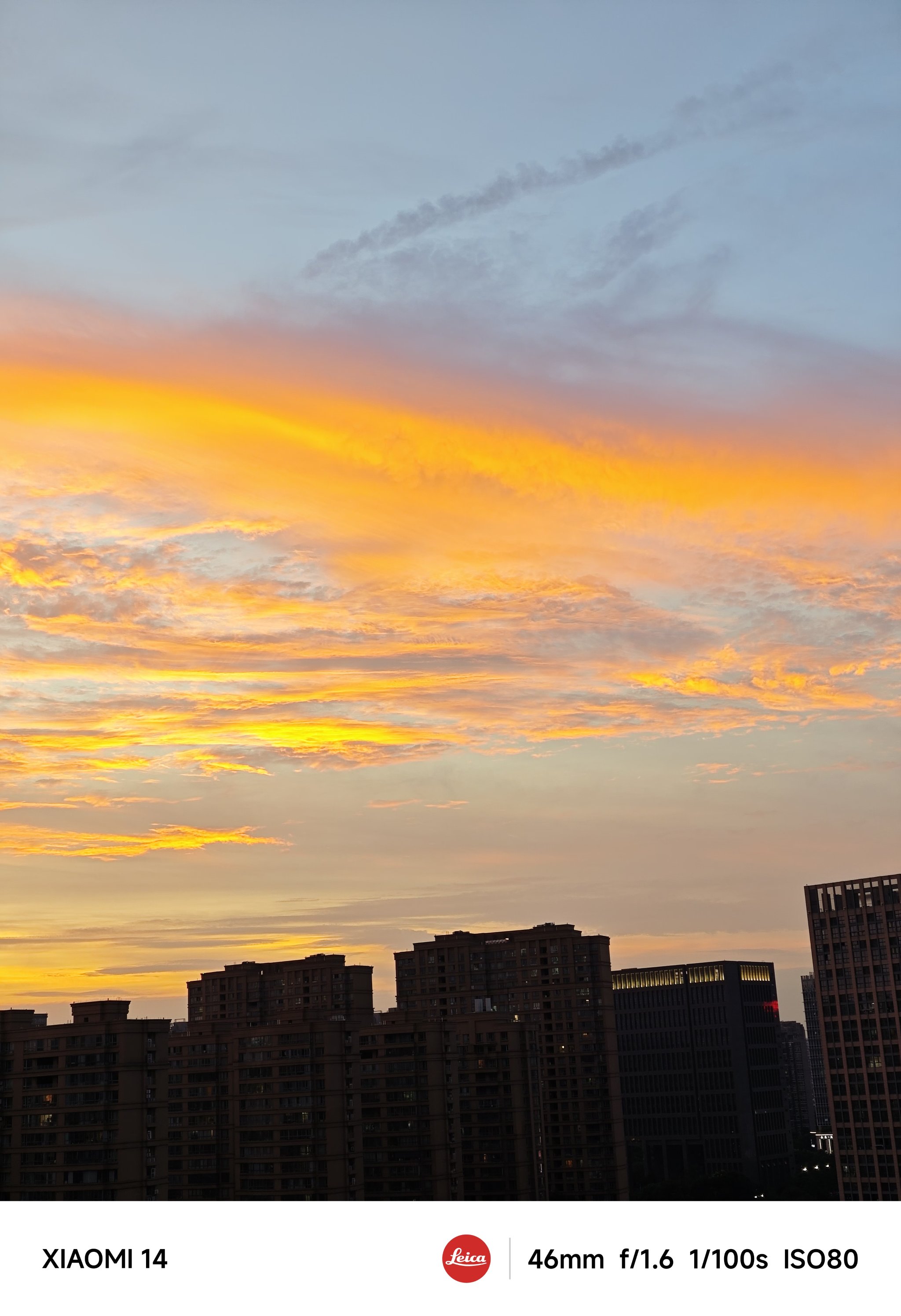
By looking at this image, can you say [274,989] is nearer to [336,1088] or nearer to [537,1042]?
[537,1042]

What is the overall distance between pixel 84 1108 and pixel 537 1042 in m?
95.5

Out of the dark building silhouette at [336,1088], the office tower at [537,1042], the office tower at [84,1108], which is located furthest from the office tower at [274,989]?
the office tower at [84,1108]

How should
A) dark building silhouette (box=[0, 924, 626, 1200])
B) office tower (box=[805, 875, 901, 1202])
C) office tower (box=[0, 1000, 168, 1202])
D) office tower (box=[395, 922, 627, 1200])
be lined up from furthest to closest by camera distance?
office tower (box=[805, 875, 901, 1202])
office tower (box=[395, 922, 627, 1200])
dark building silhouette (box=[0, 924, 626, 1200])
office tower (box=[0, 1000, 168, 1202])

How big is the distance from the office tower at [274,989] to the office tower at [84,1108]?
260ft

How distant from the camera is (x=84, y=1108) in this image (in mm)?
84500

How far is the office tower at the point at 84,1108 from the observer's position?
8344 centimetres

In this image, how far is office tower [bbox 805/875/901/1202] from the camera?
490 ft

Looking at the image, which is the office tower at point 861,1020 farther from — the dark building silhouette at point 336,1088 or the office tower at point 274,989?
the office tower at point 274,989

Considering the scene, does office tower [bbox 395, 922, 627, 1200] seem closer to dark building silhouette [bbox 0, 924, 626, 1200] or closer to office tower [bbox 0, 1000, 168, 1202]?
dark building silhouette [bbox 0, 924, 626, 1200]
